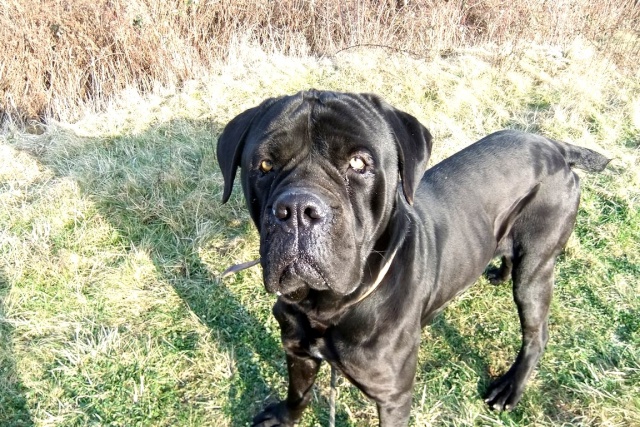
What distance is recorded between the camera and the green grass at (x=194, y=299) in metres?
2.68

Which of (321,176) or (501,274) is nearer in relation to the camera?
(321,176)

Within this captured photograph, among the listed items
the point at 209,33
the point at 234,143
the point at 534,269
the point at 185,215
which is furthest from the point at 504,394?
the point at 209,33

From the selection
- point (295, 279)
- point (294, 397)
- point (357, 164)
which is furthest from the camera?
point (294, 397)

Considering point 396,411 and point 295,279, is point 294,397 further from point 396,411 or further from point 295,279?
point 295,279

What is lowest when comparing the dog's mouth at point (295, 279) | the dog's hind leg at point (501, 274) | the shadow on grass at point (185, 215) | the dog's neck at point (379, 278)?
the shadow on grass at point (185, 215)

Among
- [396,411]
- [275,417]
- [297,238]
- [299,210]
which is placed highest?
[299,210]

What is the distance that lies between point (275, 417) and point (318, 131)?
1556 mm

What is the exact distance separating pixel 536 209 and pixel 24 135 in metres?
5.31

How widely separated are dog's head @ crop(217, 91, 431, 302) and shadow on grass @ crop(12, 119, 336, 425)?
3.60 feet

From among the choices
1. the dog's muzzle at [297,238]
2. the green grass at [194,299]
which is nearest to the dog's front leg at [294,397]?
the green grass at [194,299]

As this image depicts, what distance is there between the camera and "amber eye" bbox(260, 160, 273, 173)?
1922 mm

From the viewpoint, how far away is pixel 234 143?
2.07 m

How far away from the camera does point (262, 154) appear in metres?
1.89

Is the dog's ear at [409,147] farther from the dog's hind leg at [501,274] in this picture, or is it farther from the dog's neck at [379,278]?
the dog's hind leg at [501,274]
